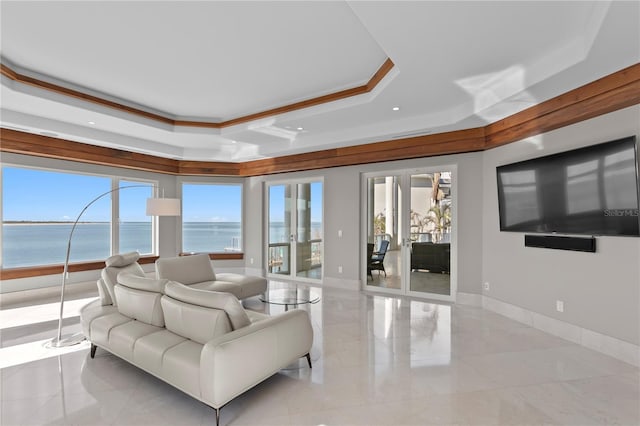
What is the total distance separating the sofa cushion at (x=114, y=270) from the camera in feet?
11.5

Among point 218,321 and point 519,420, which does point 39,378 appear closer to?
point 218,321

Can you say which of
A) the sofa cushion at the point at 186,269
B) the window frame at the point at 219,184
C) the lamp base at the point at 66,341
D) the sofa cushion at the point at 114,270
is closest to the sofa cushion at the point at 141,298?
the sofa cushion at the point at 114,270

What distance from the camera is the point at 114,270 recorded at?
3674mm

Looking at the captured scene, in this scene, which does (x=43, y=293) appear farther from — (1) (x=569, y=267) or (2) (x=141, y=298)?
(1) (x=569, y=267)

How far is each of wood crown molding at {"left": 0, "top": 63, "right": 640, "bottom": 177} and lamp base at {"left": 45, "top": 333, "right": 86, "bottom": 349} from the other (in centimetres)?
338

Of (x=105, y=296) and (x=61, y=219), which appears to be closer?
(x=105, y=296)

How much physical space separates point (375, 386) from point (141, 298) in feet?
7.36

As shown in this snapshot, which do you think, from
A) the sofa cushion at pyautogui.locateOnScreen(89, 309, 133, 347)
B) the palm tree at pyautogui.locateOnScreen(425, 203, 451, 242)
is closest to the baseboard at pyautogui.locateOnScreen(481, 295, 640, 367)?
the palm tree at pyautogui.locateOnScreen(425, 203, 451, 242)

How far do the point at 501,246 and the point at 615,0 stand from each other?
3.32 meters

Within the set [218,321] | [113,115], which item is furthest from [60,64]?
[218,321]

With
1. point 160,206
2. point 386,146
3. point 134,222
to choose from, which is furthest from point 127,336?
point 134,222

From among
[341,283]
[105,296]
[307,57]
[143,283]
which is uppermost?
[307,57]

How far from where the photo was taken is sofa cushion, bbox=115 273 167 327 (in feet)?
9.28

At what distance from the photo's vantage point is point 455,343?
138 inches
